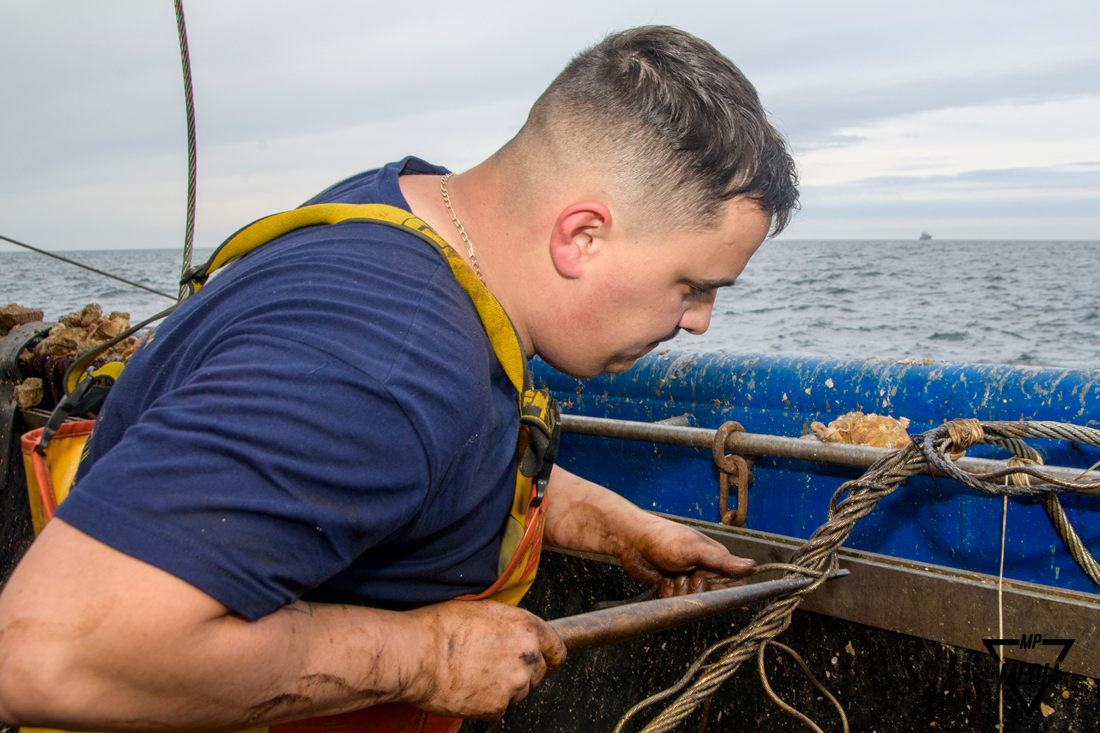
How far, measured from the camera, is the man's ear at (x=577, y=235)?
1.32 m

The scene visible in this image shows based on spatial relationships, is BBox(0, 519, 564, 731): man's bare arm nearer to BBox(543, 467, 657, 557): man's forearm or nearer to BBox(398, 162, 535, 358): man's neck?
BBox(398, 162, 535, 358): man's neck

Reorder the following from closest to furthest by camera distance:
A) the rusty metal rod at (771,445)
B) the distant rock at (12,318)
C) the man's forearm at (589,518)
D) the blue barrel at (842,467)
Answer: the rusty metal rod at (771,445) < the man's forearm at (589,518) < the blue barrel at (842,467) < the distant rock at (12,318)

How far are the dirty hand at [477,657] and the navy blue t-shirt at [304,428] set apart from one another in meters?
0.11

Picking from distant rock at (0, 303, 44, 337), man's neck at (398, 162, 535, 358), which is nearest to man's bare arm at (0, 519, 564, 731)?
man's neck at (398, 162, 535, 358)

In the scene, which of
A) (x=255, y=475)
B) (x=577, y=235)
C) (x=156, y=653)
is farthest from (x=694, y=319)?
(x=156, y=653)

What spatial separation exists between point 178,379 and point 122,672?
395mm

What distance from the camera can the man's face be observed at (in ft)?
4.50

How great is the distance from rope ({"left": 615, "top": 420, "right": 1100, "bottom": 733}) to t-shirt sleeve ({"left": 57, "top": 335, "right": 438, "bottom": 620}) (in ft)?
3.73

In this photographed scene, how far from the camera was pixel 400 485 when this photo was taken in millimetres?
894

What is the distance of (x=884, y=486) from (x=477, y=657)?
3.77ft

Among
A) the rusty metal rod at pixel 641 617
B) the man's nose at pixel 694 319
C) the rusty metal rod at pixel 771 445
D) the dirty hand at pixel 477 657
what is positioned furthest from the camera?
the rusty metal rod at pixel 771 445

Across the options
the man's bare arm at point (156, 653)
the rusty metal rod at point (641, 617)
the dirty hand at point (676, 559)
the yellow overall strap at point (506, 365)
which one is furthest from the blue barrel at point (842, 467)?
the man's bare arm at point (156, 653)

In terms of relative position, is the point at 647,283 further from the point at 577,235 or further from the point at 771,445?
the point at 771,445

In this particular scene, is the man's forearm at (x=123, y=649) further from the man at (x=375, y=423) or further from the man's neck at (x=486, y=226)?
the man's neck at (x=486, y=226)
